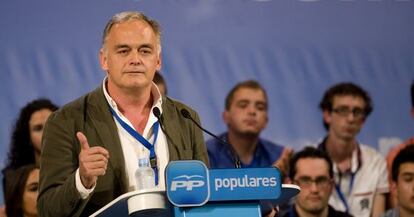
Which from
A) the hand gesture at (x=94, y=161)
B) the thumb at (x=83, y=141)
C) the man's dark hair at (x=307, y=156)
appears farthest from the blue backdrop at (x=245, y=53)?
the hand gesture at (x=94, y=161)

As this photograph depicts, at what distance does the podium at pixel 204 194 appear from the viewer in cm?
259

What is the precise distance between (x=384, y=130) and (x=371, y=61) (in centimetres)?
46

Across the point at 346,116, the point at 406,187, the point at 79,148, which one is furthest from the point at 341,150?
the point at 79,148

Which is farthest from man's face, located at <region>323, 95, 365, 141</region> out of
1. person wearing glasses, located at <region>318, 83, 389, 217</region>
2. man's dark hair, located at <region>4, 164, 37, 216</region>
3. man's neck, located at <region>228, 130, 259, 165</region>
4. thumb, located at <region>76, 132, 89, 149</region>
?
thumb, located at <region>76, 132, 89, 149</region>

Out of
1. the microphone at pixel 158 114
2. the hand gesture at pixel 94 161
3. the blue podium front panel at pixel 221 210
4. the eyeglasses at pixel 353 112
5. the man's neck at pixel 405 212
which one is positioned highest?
the eyeglasses at pixel 353 112

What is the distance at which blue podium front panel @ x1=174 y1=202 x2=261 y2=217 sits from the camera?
2.60m

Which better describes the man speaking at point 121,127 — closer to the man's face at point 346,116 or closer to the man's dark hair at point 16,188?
the man's dark hair at point 16,188

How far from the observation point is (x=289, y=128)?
5484mm

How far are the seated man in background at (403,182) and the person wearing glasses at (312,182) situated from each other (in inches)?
13.1

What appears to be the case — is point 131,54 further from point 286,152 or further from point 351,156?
point 351,156

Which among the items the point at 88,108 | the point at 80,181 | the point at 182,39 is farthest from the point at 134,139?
the point at 182,39

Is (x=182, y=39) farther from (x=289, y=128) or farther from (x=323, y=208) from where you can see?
(x=323, y=208)

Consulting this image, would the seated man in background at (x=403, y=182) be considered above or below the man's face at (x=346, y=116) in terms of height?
below

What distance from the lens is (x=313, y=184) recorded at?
524cm
